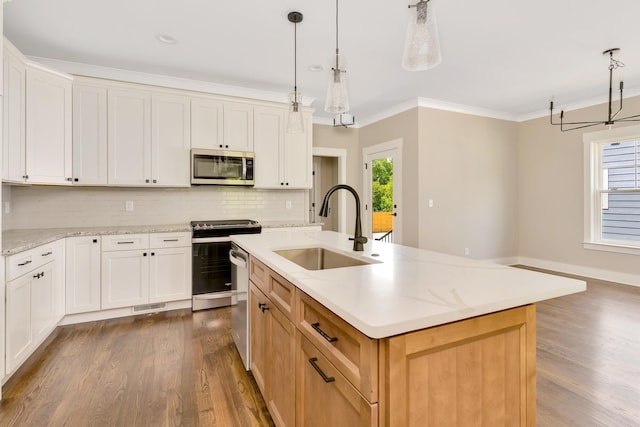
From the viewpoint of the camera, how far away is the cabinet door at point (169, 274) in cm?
333

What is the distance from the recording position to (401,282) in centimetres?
119

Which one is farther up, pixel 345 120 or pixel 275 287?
pixel 345 120

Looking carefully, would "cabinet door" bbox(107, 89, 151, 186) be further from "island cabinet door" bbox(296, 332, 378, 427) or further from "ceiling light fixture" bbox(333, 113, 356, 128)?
"island cabinet door" bbox(296, 332, 378, 427)

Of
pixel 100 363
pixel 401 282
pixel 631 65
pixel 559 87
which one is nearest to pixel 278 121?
pixel 100 363

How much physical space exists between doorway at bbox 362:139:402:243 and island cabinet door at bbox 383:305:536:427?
405cm

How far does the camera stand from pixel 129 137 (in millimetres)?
3469

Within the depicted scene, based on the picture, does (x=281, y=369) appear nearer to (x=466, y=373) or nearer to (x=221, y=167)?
(x=466, y=373)

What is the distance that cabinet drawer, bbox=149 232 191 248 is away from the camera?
10.9 ft

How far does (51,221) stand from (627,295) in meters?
6.56

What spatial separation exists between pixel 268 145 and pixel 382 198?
91.9 inches

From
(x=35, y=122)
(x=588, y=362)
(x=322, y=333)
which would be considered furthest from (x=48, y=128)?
(x=588, y=362)

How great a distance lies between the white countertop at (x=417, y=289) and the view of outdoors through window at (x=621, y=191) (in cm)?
452

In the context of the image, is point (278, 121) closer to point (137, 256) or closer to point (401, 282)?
point (137, 256)

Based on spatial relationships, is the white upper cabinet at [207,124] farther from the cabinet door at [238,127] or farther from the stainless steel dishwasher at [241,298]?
the stainless steel dishwasher at [241,298]
